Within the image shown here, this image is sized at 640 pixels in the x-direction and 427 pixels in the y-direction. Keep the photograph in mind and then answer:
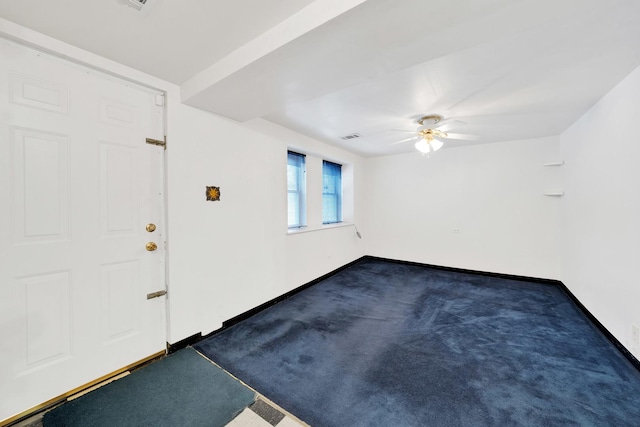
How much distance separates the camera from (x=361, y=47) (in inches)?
55.6

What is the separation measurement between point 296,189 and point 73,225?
2722 millimetres

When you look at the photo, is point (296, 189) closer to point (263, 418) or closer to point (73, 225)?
point (73, 225)

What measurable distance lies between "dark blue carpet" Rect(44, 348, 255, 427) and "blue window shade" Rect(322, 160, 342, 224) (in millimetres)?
3238

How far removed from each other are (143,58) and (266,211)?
1807 millimetres

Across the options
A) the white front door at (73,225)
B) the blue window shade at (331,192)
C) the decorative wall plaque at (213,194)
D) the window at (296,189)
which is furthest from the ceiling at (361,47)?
the blue window shade at (331,192)

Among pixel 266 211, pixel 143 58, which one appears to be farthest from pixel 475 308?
pixel 143 58

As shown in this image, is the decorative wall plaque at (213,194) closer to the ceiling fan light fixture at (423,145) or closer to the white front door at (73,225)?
the white front door at (73,225)

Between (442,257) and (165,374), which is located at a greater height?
(442,257)

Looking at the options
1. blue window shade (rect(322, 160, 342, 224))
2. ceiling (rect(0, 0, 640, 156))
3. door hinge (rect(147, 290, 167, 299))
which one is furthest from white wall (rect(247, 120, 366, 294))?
door hinge (rect(147, 290, 167, 299))

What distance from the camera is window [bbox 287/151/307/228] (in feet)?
12.8

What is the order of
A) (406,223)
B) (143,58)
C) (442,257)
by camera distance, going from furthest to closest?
(406,223) < (442,257) < (143,58)

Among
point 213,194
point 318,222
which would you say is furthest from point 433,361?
point 318,222

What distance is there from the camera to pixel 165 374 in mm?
1904

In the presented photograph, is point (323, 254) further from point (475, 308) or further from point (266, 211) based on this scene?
point (475, 308)
